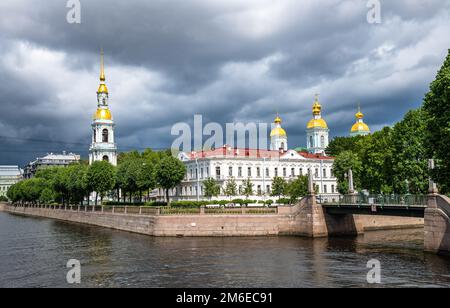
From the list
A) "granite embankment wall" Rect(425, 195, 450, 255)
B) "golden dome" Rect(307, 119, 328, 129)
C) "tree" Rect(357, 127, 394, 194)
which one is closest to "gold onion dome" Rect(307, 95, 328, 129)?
"golden dome" Rect(307, 119, 328, 129)

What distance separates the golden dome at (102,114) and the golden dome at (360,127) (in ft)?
254

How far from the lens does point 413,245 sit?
155ft

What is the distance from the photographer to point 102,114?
137 metres

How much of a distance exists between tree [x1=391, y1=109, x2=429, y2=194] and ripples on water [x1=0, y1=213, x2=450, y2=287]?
6.67 m

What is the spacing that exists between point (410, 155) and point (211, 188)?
39.3 m

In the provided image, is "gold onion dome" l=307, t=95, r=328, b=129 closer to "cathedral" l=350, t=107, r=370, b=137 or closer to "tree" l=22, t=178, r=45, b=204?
"cathedral" l=350, t=107, r=370, b=137

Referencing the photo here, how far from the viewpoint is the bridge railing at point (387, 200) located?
42634mm

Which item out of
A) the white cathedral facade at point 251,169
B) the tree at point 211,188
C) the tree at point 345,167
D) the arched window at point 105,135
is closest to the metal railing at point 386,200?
the tree at point 345,167

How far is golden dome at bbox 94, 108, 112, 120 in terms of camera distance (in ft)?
448

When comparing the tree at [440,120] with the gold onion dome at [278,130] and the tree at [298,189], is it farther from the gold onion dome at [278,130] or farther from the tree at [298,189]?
the gold onion dome at [278,130]

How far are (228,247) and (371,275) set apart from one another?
17853 millimetres

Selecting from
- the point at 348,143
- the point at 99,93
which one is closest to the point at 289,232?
the point at 348,143

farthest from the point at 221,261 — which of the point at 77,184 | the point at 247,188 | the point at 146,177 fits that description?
the point at 77,184
